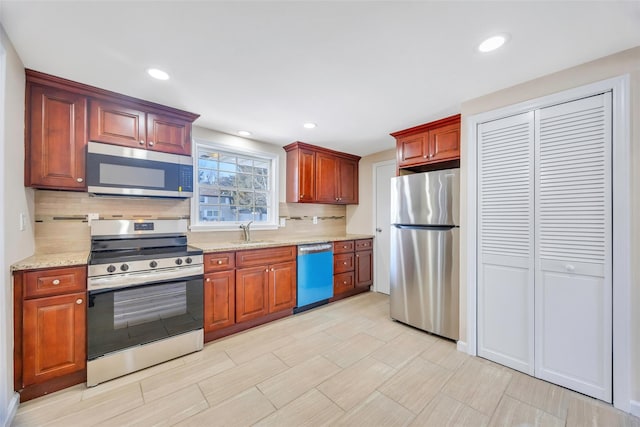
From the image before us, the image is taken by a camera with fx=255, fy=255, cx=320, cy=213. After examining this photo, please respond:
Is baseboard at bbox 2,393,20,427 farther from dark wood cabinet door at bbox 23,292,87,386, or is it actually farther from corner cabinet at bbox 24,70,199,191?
corner cabinet at bbox 24,70,199,191

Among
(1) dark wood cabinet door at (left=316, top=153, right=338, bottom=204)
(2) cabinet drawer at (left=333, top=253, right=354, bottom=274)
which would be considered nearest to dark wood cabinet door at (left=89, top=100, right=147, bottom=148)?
(1) dark wood cabinet door at (left=316, top=153, right=338, bottom=204)

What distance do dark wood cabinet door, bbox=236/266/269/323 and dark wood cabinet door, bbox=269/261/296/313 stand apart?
0.07 meters

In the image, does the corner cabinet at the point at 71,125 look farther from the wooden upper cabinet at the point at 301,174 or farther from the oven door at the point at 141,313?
the wooden upper cabinet at the point at 301,174

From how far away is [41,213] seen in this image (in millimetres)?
2176

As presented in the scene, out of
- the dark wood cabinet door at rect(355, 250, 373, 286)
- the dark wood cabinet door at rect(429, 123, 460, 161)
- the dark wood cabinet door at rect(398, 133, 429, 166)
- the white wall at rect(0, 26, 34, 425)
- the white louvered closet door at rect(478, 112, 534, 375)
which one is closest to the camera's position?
Answer: the white wall at rect(0, 26, 34, 425)

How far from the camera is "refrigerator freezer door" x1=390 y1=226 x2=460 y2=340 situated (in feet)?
8.32

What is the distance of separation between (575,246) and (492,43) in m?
1.54

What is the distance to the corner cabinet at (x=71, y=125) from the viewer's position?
196 cm

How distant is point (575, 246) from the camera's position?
1.85 meters

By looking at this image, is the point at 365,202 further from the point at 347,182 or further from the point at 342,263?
the point at 342,263

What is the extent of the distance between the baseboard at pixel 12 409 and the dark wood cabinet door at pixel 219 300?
120 centimetres

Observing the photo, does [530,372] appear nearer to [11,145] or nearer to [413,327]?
[413,327]

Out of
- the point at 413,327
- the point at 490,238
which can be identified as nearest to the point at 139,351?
the point at 413,327

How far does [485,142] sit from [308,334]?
8.45 feet
